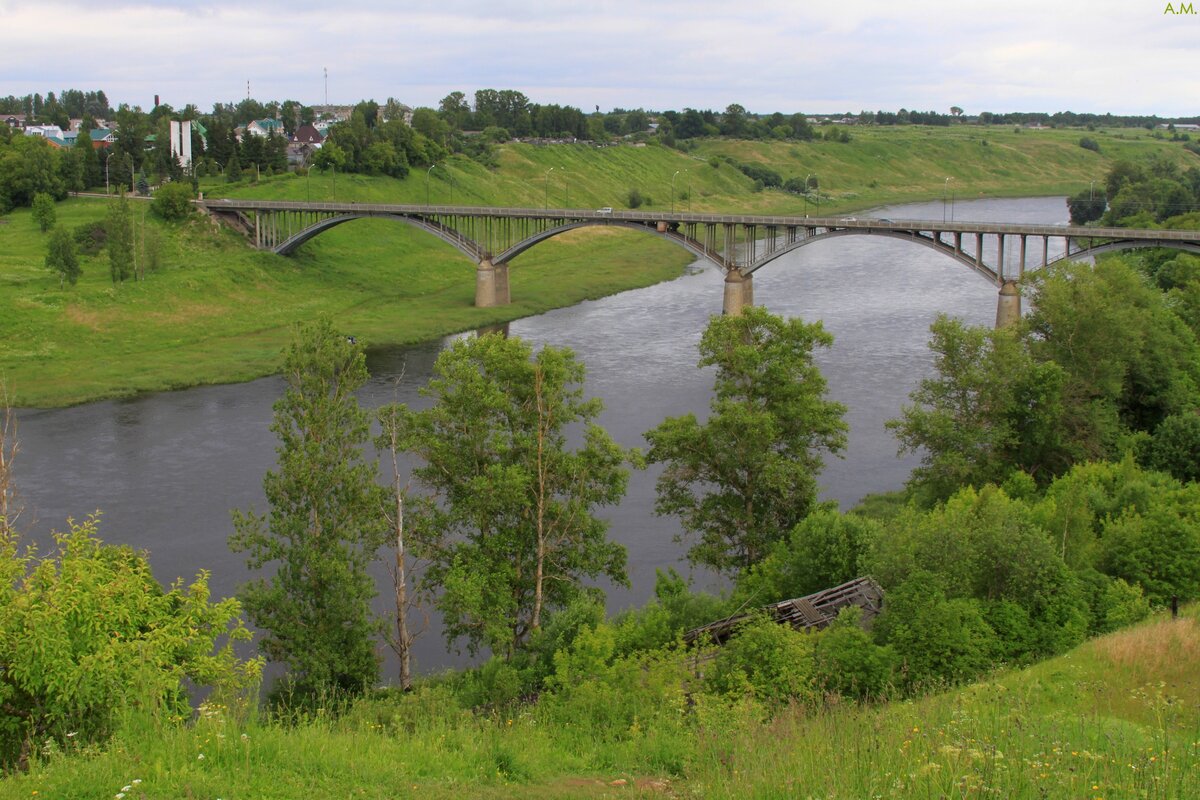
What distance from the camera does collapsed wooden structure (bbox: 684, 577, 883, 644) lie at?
17781 mm

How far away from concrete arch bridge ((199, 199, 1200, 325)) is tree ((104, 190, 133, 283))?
993 cm

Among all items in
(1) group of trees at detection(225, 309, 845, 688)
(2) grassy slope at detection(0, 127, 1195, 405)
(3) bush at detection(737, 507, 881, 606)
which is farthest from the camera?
(2) grassy slope at detection(0, 127, 1195, 405)

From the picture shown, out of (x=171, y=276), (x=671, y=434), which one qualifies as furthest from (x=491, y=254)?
(x=671, y=434)

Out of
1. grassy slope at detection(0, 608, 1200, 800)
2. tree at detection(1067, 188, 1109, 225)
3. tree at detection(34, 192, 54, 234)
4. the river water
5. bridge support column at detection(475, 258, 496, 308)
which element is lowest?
the river water

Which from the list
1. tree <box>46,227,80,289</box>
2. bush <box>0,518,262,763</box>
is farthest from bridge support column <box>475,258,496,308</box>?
bush <box>0,518,262,763</box>

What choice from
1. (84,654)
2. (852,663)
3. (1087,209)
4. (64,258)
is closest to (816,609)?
(852,663)

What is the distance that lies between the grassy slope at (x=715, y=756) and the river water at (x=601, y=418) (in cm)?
873

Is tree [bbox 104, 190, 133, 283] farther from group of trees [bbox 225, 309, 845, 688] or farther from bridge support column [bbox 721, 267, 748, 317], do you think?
group of trees [bbox 225, 309, 845, 688]

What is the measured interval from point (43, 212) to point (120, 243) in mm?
10880

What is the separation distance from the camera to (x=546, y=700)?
48.2ft

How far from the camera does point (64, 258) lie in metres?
55.2

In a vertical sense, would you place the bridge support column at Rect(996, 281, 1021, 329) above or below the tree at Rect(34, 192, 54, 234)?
below

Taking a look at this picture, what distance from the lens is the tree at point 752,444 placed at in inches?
917

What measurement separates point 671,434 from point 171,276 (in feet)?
143
